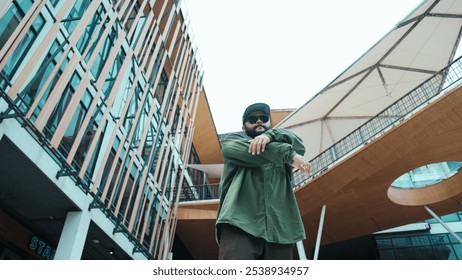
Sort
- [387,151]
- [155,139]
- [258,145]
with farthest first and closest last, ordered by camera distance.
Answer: [155,139] → [387,151] → [258,145]

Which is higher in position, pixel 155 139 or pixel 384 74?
pixel 384 74

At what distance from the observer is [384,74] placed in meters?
19.6

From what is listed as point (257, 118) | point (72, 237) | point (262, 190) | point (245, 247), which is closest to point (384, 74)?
point (72, 237)

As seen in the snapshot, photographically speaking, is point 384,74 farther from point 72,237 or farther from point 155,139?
point 72,237

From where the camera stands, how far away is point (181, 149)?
22703 millimetres

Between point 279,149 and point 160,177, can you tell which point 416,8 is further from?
point 279,149

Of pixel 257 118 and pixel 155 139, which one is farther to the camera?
pixel 155 139

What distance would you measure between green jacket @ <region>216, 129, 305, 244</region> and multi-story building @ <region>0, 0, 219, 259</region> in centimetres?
738

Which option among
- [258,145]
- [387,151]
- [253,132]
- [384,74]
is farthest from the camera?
[384,74]

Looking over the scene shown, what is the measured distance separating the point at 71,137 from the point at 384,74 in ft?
52.5

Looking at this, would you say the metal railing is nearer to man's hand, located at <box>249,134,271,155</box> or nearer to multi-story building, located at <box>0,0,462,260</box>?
multi-story building, located at <box>0,0,462,260</box>

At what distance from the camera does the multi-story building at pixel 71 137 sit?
9000mm

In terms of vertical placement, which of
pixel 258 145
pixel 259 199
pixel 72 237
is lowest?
pixel 259 199

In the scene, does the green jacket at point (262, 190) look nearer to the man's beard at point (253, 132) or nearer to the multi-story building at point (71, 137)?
the man's beard at point (253, 132)
